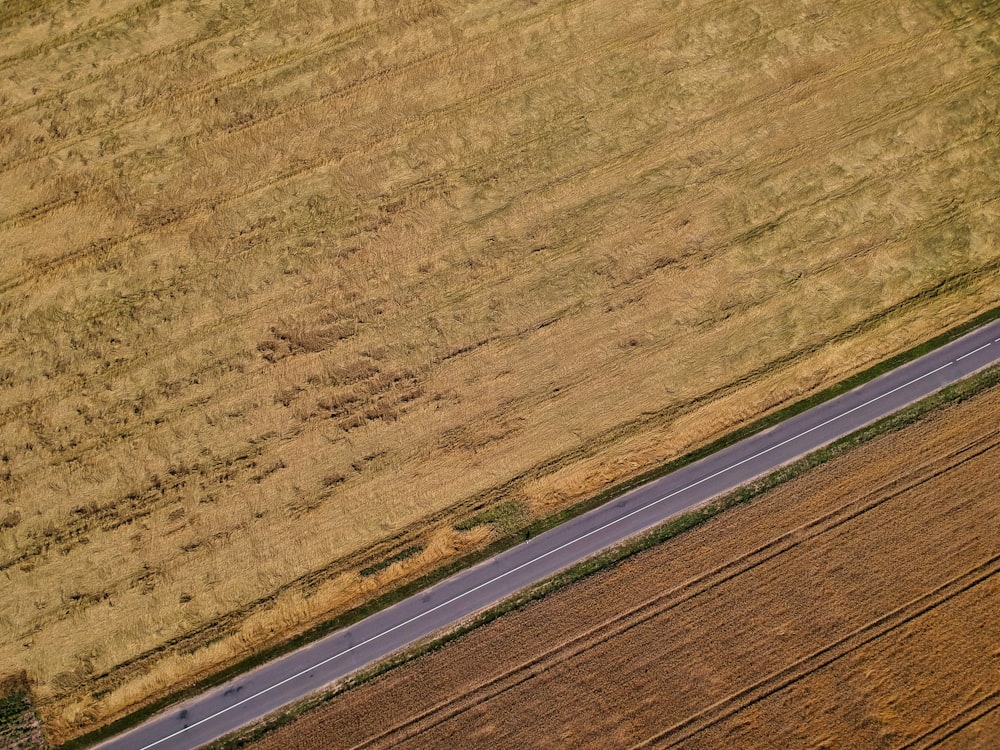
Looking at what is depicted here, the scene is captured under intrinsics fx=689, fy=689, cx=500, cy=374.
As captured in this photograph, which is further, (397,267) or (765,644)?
(397,267)

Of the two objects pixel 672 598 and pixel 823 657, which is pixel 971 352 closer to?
pixel 823 657

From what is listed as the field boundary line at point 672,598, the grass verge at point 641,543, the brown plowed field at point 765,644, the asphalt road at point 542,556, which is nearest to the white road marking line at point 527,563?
the asphalt road at point 542,556

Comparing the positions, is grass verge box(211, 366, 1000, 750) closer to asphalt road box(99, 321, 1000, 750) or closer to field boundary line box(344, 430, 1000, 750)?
asphalt road box(99, 321, 1000, 750)

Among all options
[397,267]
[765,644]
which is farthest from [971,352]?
[397,267]

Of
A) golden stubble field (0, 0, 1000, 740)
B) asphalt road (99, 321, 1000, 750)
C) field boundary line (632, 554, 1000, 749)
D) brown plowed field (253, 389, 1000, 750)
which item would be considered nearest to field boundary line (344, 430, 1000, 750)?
brown plowed field (253, 389, 1000, 750)

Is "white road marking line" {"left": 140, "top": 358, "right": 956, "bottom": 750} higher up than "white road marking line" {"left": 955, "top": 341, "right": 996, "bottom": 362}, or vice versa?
"white road marking line" {"left": 140, "top": 358, "right": 956, "bottom": 750}

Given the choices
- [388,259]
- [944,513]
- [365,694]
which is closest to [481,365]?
[388,259]
